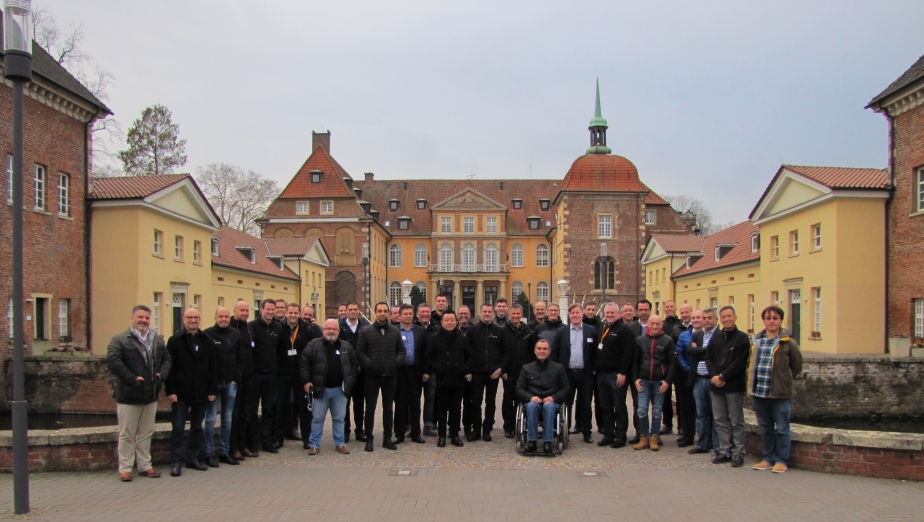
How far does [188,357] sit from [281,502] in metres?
2.38

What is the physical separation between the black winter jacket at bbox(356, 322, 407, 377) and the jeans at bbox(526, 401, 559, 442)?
1926 millimetres

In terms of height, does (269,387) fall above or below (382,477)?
above

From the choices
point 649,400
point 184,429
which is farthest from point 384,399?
point 649,400

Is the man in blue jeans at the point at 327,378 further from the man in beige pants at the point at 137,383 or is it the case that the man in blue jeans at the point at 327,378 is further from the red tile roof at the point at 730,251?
the red tile roof at the point at 730,251

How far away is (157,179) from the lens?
79.9 feet

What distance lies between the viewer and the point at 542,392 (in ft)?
30.5

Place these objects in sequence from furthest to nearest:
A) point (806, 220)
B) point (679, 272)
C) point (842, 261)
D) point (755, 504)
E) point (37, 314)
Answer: point (679, 272) → point (806, 220) → point (842, 261) → point (37, 314) → point (755, 504)

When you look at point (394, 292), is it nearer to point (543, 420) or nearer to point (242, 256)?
point (242, 256)

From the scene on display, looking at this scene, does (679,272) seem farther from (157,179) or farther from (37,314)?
(37,314)

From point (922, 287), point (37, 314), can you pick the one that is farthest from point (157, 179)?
point (922, 287)

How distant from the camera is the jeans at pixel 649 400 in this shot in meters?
9.52

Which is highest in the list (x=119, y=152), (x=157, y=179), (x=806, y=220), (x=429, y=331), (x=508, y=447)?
(x=119, y=152)

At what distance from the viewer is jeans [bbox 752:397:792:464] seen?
26.7 ft

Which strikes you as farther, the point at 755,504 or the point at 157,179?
the point at 157,179
